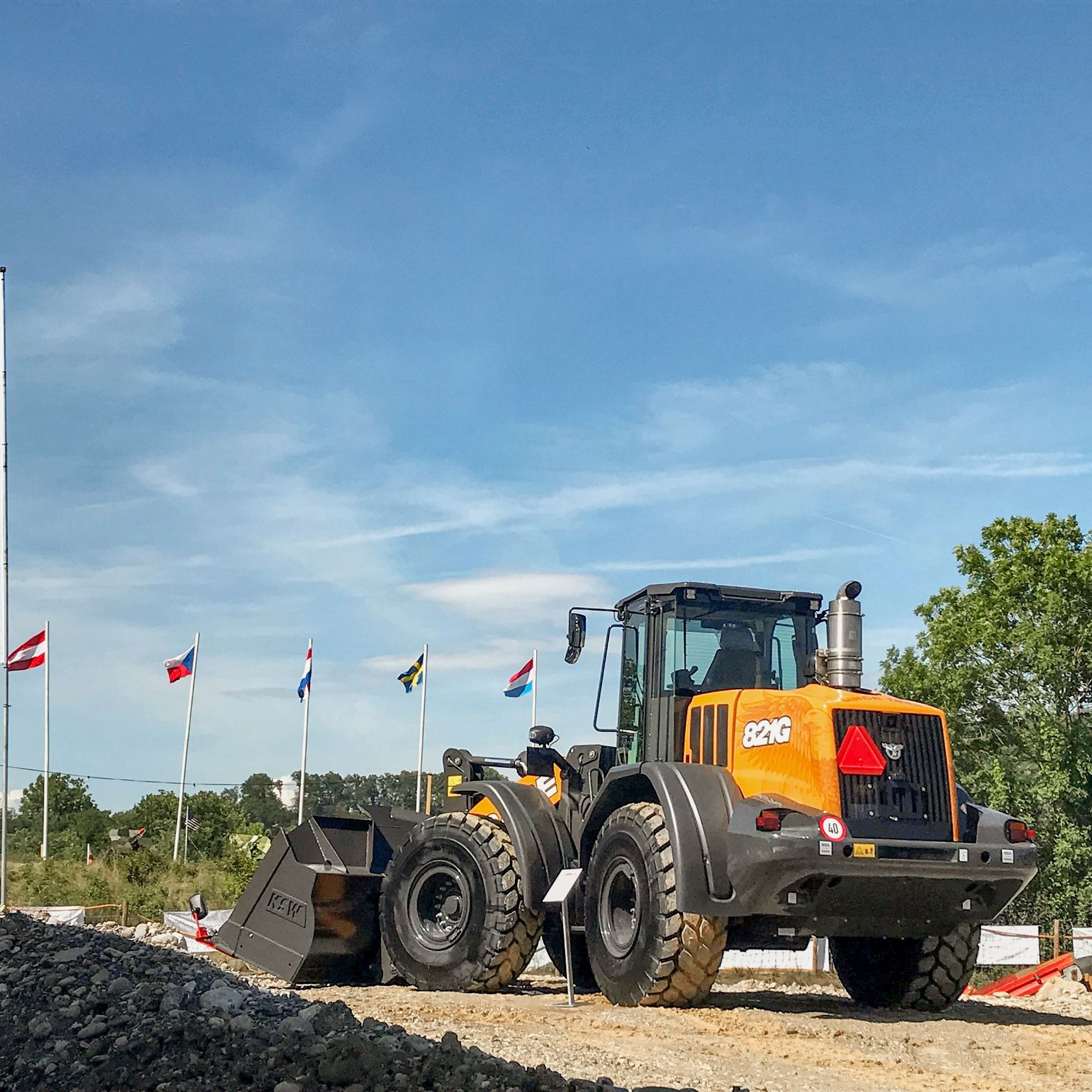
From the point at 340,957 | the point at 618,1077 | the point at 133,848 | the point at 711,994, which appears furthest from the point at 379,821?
the point at 133,848

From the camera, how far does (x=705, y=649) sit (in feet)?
40.6

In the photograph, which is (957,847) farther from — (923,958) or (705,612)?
(705,612)

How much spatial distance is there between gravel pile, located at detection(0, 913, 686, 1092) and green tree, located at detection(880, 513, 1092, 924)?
2870 cm

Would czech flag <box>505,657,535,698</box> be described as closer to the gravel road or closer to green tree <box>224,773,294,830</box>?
the gravel road

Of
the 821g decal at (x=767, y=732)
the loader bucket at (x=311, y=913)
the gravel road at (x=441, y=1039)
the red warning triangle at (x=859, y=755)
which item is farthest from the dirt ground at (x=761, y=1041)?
the 821g decal at (x=767, y=732)

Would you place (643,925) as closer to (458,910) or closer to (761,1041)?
(761,1041)

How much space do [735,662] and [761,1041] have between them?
3.89 m

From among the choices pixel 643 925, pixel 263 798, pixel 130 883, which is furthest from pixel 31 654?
pixel 263 798

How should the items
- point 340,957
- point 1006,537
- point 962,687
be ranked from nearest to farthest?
point 340,957
point 962,687
point 1006,537

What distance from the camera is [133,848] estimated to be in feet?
144

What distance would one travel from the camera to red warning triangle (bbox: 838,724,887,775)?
1060cm

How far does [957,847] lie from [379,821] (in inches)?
239

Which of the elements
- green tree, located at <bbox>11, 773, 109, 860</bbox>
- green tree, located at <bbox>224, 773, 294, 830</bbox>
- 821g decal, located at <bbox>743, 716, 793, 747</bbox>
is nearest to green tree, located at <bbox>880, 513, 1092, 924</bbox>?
821g decal, located at <bbox>743, 716, 793, 747</bbox>

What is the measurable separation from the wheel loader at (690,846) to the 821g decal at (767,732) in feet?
0.06
